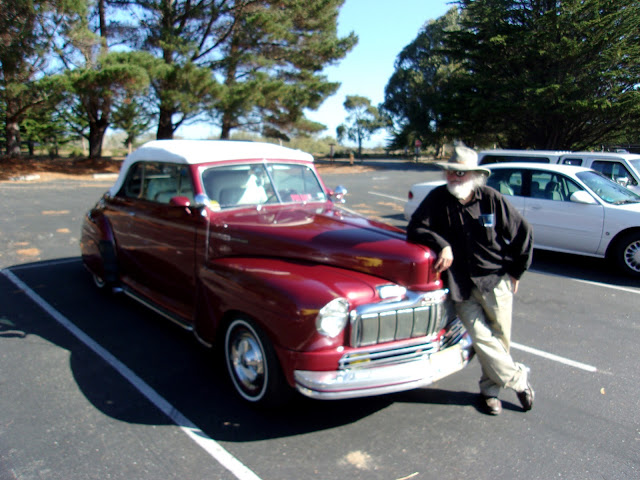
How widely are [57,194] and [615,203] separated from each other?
15311 millimetres

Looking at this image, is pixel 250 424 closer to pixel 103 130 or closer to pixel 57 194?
pixel 57 194

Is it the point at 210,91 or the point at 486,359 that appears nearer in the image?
the point at 486,359

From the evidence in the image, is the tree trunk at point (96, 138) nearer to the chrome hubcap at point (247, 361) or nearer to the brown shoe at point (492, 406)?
the chrome hubcap at point (247, 361)

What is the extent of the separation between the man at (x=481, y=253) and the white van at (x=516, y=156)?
7560mm

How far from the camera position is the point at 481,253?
11.1ft

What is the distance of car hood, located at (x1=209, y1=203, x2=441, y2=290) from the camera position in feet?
10.8

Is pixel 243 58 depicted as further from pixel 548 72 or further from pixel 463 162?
pixel 463 162

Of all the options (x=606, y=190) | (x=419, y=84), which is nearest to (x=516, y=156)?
(x=606, y=190)

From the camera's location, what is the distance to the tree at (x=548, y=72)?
26719 millimetres

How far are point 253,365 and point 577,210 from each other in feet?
20.7

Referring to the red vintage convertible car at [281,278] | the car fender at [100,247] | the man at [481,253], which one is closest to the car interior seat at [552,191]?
the red vintage convertible car at [281,278]

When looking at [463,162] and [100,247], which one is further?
[100,247]

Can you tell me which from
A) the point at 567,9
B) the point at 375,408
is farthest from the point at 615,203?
the point at 567,9

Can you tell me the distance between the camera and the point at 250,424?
11.0 ft
